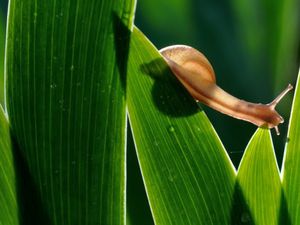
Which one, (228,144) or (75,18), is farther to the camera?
(228,144)

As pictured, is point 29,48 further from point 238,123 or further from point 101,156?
point 238,123

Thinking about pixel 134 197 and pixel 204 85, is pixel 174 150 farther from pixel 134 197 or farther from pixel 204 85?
pixel 134 197

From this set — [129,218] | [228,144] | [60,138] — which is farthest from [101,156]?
[228,144]

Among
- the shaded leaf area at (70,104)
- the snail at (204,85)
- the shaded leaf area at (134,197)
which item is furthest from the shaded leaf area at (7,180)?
the shaded leaf area at (134,197)

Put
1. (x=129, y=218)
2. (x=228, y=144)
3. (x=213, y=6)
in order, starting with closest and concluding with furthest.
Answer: (x=129, y=218) < (x=228, y=144) < (x=213, y=6)

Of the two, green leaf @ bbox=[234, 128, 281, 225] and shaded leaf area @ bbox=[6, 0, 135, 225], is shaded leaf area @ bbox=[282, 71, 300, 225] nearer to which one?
green leaf @ bbox=[234, 128, 281, 225]

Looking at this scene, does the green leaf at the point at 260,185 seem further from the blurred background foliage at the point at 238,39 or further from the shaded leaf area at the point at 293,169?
the blurred background foliage at the point at 238,39
